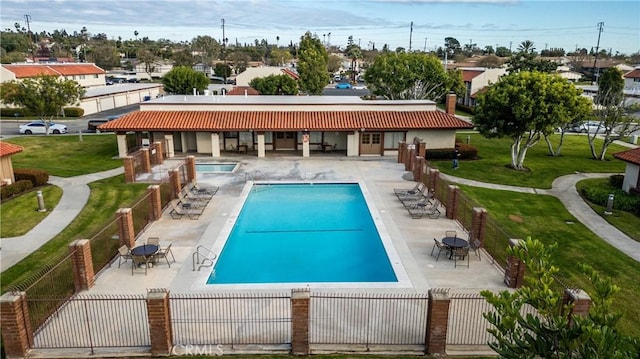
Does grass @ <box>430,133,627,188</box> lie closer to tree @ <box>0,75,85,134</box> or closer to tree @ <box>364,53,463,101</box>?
tree @ <box>364,53,463,101</box>

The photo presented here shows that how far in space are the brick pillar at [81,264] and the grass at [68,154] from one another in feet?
55.8

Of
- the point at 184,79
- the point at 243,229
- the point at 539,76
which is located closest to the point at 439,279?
the point at 243,229

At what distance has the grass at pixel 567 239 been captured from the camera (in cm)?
1445

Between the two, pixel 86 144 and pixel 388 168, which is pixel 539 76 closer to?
pixel 388 168

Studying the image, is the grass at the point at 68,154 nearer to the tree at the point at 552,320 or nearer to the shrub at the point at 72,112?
the shrub at the point at 72,112

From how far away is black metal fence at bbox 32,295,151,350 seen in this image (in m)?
11.2

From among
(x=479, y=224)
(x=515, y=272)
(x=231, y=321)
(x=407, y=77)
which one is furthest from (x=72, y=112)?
(x=515, y=272)

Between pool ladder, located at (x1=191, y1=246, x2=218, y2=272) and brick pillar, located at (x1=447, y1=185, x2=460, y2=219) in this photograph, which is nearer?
pool ladder, located at (x1=191, y1=246, x2=218, y2=272)

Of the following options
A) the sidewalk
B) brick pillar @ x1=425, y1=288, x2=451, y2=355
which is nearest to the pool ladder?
the sidewalk

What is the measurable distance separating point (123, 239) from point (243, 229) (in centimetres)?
515

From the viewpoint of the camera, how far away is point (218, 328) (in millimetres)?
11656

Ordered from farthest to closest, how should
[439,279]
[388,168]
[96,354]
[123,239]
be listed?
1. [388,168]
2. [123,239]
3. [439,279]
4. [96,354]

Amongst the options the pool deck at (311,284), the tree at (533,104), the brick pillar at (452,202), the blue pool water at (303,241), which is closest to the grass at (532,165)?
the tree at (533,104)

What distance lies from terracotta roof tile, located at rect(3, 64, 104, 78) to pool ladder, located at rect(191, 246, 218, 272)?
46.4m
